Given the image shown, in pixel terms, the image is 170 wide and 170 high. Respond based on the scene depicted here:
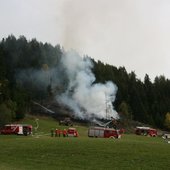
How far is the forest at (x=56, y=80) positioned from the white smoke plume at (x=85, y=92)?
327cm

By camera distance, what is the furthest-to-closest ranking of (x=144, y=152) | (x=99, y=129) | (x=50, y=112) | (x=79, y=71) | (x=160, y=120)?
(x=160, y=120) → (x=79, y=71) → (x=50, y=112) → (x=99, y=129) → (x=144, y=152)

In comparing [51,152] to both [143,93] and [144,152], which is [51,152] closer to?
[144,152]

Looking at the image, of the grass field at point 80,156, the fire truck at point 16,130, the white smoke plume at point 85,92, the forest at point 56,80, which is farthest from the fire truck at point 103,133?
the forest at point 56,80

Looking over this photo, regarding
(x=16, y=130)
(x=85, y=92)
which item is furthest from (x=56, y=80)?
(x=16, y=130)

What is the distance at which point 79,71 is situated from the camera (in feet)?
492

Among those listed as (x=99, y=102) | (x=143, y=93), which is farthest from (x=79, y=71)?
(x=143, y=93)

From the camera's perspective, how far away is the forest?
499 ft

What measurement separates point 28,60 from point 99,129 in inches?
3338

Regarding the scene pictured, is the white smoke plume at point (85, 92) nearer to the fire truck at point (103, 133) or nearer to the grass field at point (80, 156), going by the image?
the fire truck at point (103, 133)

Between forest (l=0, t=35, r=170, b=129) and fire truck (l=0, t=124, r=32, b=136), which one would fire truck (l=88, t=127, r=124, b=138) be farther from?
forest (l=0, t=35, r=170, b=129)

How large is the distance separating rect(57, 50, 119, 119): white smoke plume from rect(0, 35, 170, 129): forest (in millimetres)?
3267

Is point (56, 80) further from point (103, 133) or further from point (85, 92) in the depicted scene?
point (103, 133)

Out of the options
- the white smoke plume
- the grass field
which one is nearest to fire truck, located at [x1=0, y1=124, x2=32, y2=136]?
the grass field

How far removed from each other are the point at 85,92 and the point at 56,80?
54.8ft
